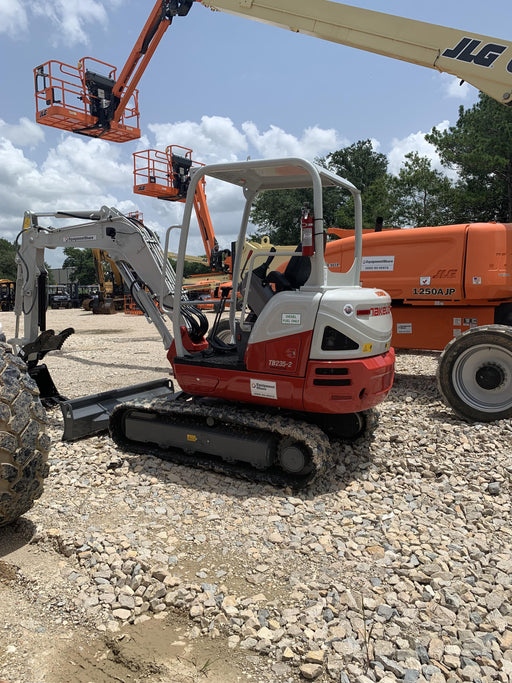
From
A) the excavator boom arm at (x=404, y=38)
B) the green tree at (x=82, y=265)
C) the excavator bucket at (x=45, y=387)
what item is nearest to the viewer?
the excavator boom arm at (x=404, y=38)

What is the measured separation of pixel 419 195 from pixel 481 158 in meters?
7.59

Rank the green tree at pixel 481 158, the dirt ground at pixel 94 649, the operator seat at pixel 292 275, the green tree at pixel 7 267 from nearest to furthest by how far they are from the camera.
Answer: the dirt ground at pixel 94 649
the operator seat at pixel 292 275
the green tree at pixel 481 158
the green tree at pixel 7 267

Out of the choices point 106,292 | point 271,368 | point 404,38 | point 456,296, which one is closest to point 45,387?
point 271,368

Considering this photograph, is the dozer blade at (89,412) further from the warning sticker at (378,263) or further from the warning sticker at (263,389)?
the warning sticker at (378,263)

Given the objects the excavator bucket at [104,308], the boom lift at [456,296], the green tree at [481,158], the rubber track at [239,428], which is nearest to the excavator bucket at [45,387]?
the rubber track at [239,428]

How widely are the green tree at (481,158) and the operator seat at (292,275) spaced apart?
2099cm

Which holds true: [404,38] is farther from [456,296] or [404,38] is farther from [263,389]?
[263,389]

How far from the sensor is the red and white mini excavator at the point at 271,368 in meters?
4.25

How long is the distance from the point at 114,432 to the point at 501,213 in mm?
23710

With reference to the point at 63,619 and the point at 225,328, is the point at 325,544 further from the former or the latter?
the point at 225,328

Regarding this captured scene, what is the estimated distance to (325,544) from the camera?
348 centimetres

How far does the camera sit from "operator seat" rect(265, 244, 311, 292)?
4586mm

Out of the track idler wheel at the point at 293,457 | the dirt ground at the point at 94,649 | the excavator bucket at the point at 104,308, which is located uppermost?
the excavator bucket at the point at 104,308

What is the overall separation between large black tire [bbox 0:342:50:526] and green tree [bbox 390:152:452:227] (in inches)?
1011
